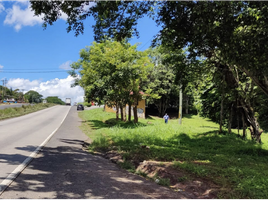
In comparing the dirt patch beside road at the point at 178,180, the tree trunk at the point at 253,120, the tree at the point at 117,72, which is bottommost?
the dirt patch beside road at the point at 178,180

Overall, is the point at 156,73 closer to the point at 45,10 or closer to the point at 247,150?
the point at 247,150

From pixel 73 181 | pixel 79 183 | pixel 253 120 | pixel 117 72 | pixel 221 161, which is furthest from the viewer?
pixel 117 72

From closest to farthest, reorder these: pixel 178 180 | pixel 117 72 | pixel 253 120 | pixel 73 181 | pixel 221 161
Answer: pixel 73 181 < pixel 178 180 < pixel 221 161 < pixel 253 120 < pixel 117 72

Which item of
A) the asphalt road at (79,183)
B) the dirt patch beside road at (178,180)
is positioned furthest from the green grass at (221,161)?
the asphalt road at (79,183)

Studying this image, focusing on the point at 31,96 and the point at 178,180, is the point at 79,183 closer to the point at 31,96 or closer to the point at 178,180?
the point at 178,180

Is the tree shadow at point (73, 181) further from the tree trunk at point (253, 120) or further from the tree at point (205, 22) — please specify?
the tree trunk at point (253, 120)

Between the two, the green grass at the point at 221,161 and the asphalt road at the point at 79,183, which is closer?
the asphalt road at the point at 79,183

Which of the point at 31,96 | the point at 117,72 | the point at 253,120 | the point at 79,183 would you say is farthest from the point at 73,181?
the point at 31,96

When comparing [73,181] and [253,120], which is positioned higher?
[253,120]

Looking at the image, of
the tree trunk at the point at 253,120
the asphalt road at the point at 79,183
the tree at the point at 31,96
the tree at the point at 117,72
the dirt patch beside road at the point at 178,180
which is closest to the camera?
the asphalt road at the point at 79,183

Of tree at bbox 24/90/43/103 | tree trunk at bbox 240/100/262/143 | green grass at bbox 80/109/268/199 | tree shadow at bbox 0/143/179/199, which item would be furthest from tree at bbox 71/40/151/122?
tree at bbox 24/90/43/103

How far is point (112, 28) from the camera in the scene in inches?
351

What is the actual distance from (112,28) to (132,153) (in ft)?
16.0

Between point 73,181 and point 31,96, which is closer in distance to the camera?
point 73,181
